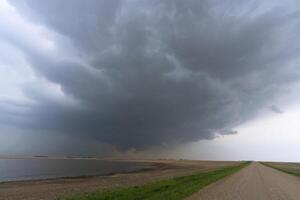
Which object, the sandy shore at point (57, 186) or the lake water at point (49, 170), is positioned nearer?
the sandy shore at point (57, 186)

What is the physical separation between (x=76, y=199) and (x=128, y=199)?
177 inches

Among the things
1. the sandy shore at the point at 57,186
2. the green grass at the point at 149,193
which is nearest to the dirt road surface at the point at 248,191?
the green grass at the point at 149,193

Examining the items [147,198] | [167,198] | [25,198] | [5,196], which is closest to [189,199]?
→ [167,198]

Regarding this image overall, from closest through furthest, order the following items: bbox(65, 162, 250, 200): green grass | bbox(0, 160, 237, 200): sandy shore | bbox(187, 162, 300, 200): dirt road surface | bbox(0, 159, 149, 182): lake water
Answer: bbox(65, 162, 250, 200): green grass → bbox(187, 162, 300, 200): dirt road surface → bbox(0, 160, 237, 200): sandy shore → bbox(0, 159, 149, 182): lake water

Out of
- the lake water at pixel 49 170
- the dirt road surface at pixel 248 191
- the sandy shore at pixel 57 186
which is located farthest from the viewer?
the lake water at pixel 49 170

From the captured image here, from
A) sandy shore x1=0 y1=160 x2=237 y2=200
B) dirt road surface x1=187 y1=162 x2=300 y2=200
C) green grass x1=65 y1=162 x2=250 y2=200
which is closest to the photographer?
green grass x1=65 y1=162 x2=250 y2=200

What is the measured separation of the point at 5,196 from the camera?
28.0 metres

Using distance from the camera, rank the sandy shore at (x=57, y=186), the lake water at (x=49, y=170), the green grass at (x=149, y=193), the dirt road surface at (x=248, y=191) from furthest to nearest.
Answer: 1. the lake water at (x=49, y=170)
2. the sandy shore at (x=57, y=186)
3. the dirt road surface at (x=248, y=191)
4. the green grass at (x=149, y=193)

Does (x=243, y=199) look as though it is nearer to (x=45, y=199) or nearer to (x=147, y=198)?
(x=147, y=198)

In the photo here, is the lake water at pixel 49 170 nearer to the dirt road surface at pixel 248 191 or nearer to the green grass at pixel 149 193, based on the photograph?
the green grass at pixel 149 193

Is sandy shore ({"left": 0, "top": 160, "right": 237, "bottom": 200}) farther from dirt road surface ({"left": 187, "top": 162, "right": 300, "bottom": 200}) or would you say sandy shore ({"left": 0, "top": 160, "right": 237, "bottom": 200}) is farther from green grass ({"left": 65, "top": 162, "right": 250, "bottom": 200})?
dirt road surface ({"left": 187, "top": 162, "right": 300, "bottom": 200})

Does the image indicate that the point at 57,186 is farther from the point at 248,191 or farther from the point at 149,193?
the point at 248,191

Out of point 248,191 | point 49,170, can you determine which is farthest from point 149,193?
point 49,170

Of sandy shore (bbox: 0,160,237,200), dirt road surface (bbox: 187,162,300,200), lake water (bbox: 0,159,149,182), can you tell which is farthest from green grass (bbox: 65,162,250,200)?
lake water (bbox: 0,159,149,182)
